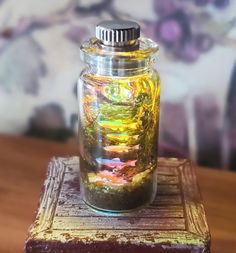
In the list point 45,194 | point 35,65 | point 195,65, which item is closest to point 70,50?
point 35,65

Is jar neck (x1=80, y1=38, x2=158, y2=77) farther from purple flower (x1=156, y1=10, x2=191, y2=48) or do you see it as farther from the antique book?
purple flower (x1=156, y1=10, x2=191, y2=48)

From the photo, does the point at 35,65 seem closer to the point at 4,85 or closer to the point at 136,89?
the point at 4,85

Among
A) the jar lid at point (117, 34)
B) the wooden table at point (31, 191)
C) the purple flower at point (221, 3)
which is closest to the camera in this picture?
the jar lid at point (117, 34)

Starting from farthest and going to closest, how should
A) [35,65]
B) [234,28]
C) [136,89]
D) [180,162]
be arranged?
[35,65]
[234,28]
[180,162]
[136,89]

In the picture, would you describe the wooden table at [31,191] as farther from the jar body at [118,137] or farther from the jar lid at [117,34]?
the jar lid at [117,34]

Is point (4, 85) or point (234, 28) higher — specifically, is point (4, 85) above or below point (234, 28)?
below

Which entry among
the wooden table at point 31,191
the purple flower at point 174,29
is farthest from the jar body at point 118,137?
the purple flower at point 174,29

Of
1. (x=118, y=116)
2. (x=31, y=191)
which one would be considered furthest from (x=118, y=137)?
(x=31, y=191)
